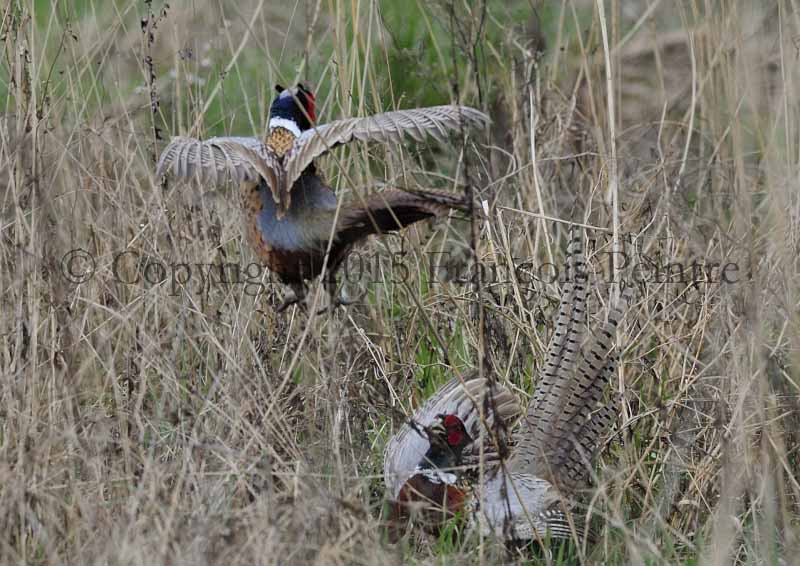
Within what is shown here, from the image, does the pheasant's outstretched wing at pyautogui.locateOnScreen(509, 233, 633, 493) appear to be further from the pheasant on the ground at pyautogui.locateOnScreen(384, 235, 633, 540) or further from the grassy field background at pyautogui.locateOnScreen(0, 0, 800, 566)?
the grassy field background at pyautogui.locateOnScreen(0, 0, 800, 566)

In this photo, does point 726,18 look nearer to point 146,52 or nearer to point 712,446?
point 712,446

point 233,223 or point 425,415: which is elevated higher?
point 233,223

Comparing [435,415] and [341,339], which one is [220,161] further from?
[435,415]

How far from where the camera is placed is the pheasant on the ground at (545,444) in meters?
3.33

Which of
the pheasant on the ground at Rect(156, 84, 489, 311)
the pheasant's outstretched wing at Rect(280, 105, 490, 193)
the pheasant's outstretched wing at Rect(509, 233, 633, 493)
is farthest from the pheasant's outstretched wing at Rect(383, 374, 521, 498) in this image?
the pheasant's outstretched wing at Rect(280, 105, 490, 193)

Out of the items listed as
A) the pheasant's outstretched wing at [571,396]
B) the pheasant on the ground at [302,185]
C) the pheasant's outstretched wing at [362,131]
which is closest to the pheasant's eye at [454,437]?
the pheasant's outstretched wing at [571,396]

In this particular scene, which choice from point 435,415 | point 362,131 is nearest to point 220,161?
point 362,131

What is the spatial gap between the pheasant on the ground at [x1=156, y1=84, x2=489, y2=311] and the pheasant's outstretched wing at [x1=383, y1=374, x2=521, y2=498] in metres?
0.47

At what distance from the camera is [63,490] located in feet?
10.0

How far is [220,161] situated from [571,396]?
1.23m

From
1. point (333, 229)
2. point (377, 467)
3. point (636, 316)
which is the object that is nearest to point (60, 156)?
point (333, 229)

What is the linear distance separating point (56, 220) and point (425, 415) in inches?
51.7

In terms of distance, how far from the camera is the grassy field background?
294 cm

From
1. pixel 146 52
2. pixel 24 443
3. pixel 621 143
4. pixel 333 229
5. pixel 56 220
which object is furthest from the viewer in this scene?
pixel 621 143
